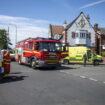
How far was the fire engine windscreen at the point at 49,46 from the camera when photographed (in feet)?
54.4

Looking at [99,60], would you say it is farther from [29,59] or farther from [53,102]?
[53,102]

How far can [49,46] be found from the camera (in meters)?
16.9

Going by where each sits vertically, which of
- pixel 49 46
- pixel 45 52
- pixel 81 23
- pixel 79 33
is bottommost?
pixel 45 52

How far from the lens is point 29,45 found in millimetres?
18656

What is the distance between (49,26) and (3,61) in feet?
160

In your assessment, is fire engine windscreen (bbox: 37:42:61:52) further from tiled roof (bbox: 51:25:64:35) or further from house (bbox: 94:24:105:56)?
tiled roof (bbox: 51:25:64:35)

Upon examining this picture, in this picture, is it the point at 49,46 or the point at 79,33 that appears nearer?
the point at 49,46

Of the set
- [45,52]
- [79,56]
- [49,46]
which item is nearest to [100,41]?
[79,56]

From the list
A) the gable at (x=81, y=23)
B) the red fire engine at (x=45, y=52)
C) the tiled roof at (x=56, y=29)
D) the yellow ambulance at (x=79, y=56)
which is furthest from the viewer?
the tiled roof at (x=56, y=29)

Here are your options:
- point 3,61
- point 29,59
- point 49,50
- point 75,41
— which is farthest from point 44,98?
point 75,41

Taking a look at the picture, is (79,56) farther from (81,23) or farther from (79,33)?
(81,23)

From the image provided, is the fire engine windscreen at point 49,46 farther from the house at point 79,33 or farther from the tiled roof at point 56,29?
the tiled roof at point 56,29

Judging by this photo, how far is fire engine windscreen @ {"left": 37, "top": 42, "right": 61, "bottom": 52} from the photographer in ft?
54.4

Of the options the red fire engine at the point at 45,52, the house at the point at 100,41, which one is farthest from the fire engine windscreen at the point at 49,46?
the house at the point at 100,41
